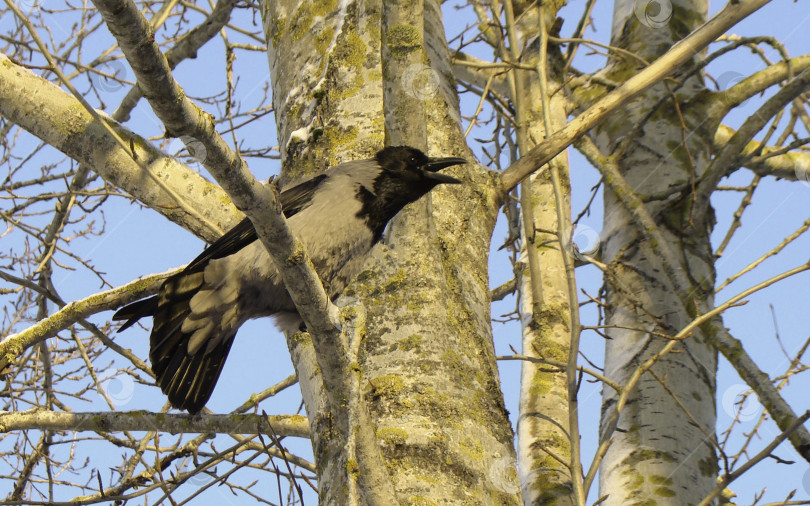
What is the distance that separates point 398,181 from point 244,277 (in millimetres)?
694

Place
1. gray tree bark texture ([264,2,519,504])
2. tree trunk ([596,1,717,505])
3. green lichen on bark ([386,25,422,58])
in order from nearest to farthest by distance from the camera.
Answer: gray tree bark texture ([264,2,519,504]) < green lichen on bark ([386,25,422,58]) < tree trunk ([596,1,717,505])

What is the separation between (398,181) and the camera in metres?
3.15

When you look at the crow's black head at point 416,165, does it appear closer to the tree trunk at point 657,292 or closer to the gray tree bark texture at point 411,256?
the gray tree bark texture at point 411,256

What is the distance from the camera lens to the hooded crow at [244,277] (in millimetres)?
2893

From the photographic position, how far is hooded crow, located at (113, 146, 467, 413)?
114 inches

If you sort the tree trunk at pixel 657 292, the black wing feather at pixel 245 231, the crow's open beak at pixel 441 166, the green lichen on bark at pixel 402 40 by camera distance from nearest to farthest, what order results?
the green lichen on bark at pixel 402 40
the black wing feather at pixel 245 231
the crow's open beak at pixel 441 166
the tree trunk at pixel 657 292

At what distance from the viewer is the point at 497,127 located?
16.9 feet

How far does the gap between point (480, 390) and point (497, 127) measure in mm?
3069

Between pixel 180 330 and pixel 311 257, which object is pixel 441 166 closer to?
pixel 311 257

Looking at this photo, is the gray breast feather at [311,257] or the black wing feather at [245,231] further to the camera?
the gray breast feather at [311,257]

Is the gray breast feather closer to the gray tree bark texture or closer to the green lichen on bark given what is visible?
the gray tree bark texture

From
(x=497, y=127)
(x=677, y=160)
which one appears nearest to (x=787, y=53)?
(x=677, y=160)

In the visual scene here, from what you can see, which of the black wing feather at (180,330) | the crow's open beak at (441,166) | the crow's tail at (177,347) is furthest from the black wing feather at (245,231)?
the crow's open beak at (441,166)

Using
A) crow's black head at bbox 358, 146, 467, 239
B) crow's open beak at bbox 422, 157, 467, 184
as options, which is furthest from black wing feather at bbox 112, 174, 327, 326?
crow's open beak at bbox 422, 157, 467, 184
